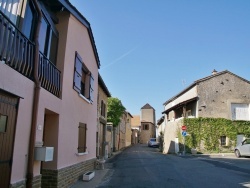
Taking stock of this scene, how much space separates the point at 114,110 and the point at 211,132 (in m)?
10.9

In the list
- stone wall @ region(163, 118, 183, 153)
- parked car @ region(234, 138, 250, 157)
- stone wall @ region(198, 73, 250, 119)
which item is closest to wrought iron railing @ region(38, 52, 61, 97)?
parked car @ region(234, 138, 250, 157)

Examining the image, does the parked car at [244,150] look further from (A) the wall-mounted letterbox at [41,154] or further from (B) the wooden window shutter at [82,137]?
(A) the wall-mounted letterbox at [41,154]

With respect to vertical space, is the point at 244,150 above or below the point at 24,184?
above

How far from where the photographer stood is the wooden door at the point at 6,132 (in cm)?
502

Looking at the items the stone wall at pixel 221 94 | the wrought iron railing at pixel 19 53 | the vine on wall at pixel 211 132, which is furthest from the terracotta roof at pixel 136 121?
the wrought iron railing at pixel 19 53

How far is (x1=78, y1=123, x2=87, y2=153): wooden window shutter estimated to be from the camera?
1087 centimetres

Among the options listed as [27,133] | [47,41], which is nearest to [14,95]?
[27,133]

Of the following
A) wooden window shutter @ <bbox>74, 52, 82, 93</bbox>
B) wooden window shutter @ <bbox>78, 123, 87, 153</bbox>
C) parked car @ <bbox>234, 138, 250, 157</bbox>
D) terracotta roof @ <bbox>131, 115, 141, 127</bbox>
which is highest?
Answer: terracotta roof @ <bbox>131, 115, 141, 127</bbox>

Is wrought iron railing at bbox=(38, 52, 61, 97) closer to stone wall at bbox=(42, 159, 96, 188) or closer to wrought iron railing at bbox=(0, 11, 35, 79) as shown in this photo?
wrought iron railing at bbox=(0, 11, 35, 79)

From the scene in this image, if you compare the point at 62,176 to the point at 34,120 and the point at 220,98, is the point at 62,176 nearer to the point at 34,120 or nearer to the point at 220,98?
the point at 34,120

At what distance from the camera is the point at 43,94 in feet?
23.1

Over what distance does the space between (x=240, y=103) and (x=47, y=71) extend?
2502 centimetres

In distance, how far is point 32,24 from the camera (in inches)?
272

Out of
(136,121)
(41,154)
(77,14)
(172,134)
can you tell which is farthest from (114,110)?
(136,121)
